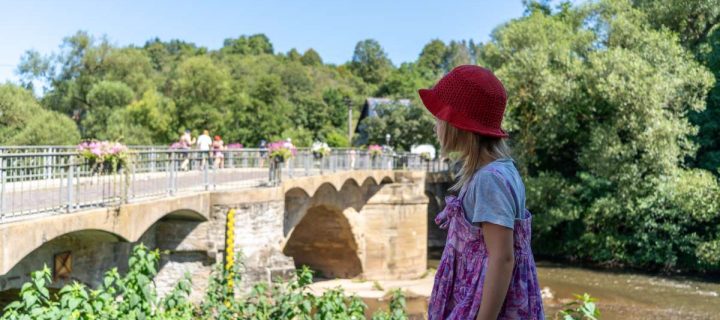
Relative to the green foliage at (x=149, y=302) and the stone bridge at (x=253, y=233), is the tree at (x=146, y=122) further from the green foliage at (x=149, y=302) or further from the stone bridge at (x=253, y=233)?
the green foliage at (x=149, y=302)

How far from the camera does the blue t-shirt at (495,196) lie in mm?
2334

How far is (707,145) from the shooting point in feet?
91.0

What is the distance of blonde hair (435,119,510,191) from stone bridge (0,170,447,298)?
19.7 feet

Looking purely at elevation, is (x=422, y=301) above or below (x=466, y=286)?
below

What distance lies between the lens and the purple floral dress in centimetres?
246

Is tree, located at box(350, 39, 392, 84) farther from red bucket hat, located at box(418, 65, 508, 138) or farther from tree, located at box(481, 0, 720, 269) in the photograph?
red bucket hat, located at box(418, 65, 508, 138)

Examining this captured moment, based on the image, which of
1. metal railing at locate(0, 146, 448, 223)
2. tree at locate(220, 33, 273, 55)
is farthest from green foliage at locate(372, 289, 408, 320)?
tree at locate(220, 33, 273, 55)

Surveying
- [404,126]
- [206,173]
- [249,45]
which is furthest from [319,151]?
[249,45]

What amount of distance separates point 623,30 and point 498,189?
27127 mm

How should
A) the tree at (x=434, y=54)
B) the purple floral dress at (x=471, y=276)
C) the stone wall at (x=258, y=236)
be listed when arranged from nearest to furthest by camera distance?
the purple floral dress at (x=471, y=276), the stone wall at (x=258, y=236), the tree at (x=434, y=54)

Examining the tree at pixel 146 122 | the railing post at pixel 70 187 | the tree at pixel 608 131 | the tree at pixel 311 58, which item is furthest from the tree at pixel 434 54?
the railing post at pixel 70 187

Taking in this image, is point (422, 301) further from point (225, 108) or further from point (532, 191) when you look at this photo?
point (225, 108)

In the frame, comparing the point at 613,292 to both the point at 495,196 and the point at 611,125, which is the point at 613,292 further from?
the point at 495,196

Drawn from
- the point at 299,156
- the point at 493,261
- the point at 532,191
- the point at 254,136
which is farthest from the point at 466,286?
the point at 254,136
